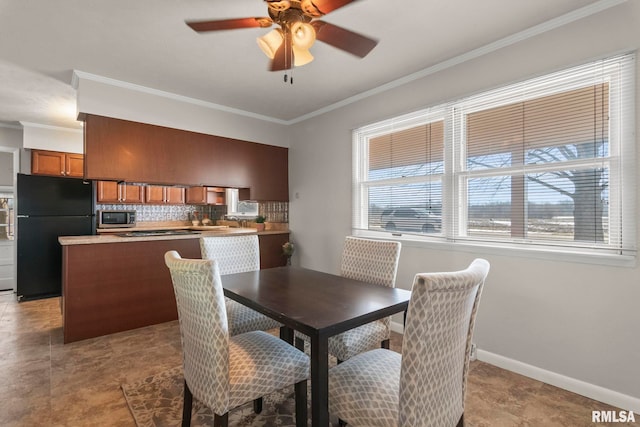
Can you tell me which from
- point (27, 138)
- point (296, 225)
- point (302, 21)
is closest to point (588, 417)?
point (302, 21)

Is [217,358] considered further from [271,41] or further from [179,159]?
[179,159]

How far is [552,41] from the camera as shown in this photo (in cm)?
217

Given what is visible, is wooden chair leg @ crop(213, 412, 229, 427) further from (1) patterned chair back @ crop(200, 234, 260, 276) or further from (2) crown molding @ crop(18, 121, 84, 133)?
(2) crown molding @ crop(18, 121, 84, 133)

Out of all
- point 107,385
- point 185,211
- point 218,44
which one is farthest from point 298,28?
point 185,211

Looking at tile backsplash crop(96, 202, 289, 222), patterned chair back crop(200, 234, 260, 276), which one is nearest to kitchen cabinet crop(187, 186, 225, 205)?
tile backsplash crop(96, 202, 289, 222)

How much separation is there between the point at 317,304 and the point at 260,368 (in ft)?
1.26

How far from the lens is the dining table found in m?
1.24

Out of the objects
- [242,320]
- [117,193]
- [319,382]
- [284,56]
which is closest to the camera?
[319,382]

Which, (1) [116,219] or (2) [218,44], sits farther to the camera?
(1) [116,219]

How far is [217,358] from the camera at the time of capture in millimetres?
1327

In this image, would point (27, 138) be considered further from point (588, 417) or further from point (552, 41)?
point (588, 417)

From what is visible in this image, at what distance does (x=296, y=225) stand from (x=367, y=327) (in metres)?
2.57

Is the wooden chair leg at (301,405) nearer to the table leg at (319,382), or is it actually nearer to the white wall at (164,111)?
the table leg at (319,382)

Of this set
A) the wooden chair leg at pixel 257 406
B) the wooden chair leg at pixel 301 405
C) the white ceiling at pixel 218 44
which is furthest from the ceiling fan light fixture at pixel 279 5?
the wooden chair leg at pixel 257 406
